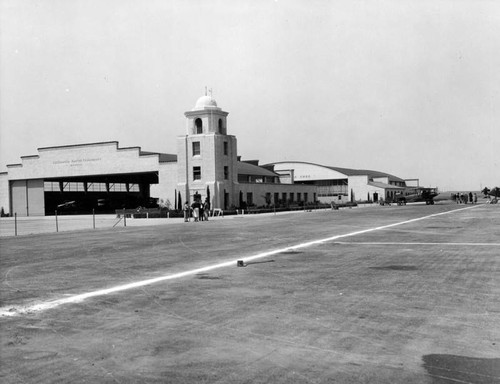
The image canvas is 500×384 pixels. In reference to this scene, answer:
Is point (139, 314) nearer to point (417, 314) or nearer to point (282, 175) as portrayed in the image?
point (417, 314)

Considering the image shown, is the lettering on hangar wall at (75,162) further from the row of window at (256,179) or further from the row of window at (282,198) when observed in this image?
the row of window at (282,198)

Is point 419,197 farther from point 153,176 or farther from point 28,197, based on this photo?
point 28,197

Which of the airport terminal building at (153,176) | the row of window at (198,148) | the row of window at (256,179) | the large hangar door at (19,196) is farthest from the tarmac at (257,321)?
the large hangar door at (19,196)

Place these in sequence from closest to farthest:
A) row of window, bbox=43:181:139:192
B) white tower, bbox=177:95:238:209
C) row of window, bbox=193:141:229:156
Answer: white tower, bbox=177:95:238:209, row of window, bbox=193:141:229:156, row of window, bbox=43:181:139:192

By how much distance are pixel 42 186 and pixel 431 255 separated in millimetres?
63640

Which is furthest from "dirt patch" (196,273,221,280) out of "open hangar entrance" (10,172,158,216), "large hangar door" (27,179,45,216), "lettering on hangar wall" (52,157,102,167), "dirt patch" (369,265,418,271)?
"large hangar door" (27,179,45,216)

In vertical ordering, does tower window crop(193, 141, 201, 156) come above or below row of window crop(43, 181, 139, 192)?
above

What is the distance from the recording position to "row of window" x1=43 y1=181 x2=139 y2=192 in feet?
234

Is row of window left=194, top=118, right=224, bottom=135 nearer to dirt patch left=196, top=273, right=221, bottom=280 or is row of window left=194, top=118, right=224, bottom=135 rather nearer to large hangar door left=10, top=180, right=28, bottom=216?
large hangar door left=10, top=180, right=28, bottom=216

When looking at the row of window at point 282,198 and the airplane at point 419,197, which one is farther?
the airplane at point 419,197

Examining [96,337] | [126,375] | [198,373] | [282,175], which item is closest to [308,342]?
[198,373]

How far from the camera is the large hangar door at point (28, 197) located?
69062mm

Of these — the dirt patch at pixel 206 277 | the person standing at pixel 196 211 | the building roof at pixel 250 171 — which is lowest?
the dirt patch at pixel 206 277

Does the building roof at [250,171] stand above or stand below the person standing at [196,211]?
above
